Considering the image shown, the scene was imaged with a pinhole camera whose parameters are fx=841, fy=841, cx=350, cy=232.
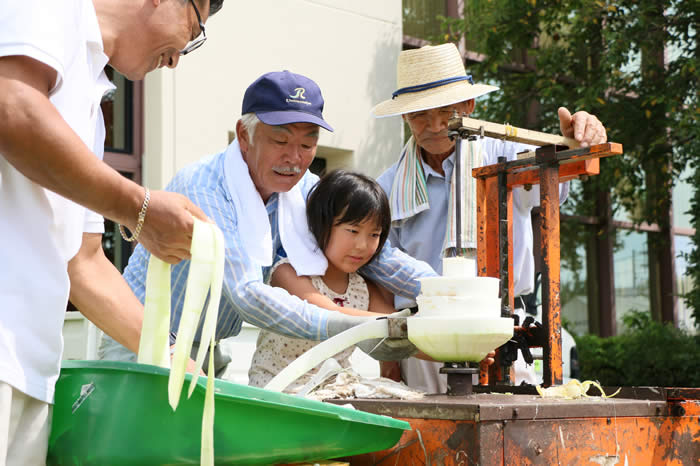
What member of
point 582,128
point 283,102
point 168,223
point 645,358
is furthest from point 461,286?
point 645,358

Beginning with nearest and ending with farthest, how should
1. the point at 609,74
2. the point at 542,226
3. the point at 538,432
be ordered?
the point at 538,432 < the point at 542,226 < the point at 609,74

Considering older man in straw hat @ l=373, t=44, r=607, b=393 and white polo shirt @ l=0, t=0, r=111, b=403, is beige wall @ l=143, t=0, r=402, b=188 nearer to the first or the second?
older man in straw hat @ l=373, t=44, r=607, b=393

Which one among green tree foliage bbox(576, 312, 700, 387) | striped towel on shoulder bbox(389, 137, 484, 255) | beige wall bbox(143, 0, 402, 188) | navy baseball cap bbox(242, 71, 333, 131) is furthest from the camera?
green tree foliage bbox(576, 312, 700, 387)

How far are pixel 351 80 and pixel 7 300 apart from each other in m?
5.17

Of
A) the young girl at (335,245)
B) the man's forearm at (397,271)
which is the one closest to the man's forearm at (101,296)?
the young girl at (335,245)

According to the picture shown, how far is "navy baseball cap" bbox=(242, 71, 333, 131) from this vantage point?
2461 millimetres

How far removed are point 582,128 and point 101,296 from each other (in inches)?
54.0

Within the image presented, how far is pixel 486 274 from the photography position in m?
2.36

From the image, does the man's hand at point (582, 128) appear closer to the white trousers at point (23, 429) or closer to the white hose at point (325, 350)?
the white hose at point (325, 350)

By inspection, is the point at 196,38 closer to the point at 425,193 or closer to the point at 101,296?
the point at 101,296

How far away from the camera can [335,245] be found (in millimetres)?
2590

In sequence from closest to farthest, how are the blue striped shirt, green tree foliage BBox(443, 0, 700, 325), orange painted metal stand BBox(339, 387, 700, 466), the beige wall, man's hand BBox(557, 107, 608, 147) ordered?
orange painted metal stand BBox(339, 387, 700, 466)
the blue striped shirt
man's hand BBox(557, 107, 608, 147)
the beige wall
green tree foliage BBox(443, 0, 700, 325)

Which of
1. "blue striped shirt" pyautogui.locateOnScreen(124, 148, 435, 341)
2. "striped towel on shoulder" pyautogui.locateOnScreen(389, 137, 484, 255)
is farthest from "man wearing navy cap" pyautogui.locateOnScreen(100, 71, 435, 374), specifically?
"striped towel on shoulder" pyautogui.locateOnScreen(389, 137, 484, 255)

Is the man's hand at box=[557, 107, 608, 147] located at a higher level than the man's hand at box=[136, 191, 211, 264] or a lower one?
higher
